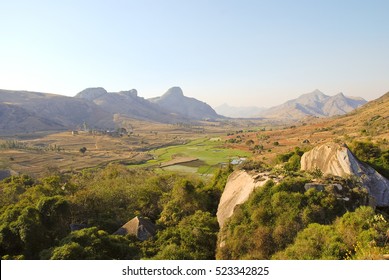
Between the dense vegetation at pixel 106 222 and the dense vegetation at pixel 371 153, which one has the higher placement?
the dense vegetation at pixel 371 153

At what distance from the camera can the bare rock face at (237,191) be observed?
78.9ft

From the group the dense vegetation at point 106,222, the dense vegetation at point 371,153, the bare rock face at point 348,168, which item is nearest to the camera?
the dense vegetation at point 106,222

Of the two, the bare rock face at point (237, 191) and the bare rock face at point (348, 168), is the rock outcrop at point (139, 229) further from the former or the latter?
the bare rock face at point (348, 168)

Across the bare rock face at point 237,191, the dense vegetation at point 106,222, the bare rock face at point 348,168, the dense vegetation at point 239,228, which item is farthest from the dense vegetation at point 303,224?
the bare rock face at point 348,168

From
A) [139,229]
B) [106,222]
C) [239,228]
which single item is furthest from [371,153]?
[106,222]

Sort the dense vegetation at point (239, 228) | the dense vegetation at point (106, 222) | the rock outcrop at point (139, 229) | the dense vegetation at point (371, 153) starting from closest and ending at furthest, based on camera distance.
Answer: the dense vegetation at point (239, 228) → the dense vegetation at point (106, 222) → the rock outcrop at point (139, 229) → the dense vegetation at point (371, 153)

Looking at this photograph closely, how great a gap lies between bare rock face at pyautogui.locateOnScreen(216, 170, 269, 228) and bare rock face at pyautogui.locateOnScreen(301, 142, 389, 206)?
23.5 feet

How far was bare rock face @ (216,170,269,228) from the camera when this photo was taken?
24062mm

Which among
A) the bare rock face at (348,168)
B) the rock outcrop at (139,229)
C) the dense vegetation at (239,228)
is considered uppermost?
the bare rock face at (348,168)

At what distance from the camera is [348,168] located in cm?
2728

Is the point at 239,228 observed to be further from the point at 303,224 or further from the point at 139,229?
the point at 139,229

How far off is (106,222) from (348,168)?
76.4 ft

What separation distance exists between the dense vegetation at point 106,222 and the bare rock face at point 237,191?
1393 millimetres

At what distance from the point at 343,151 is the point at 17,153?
4191 inches
